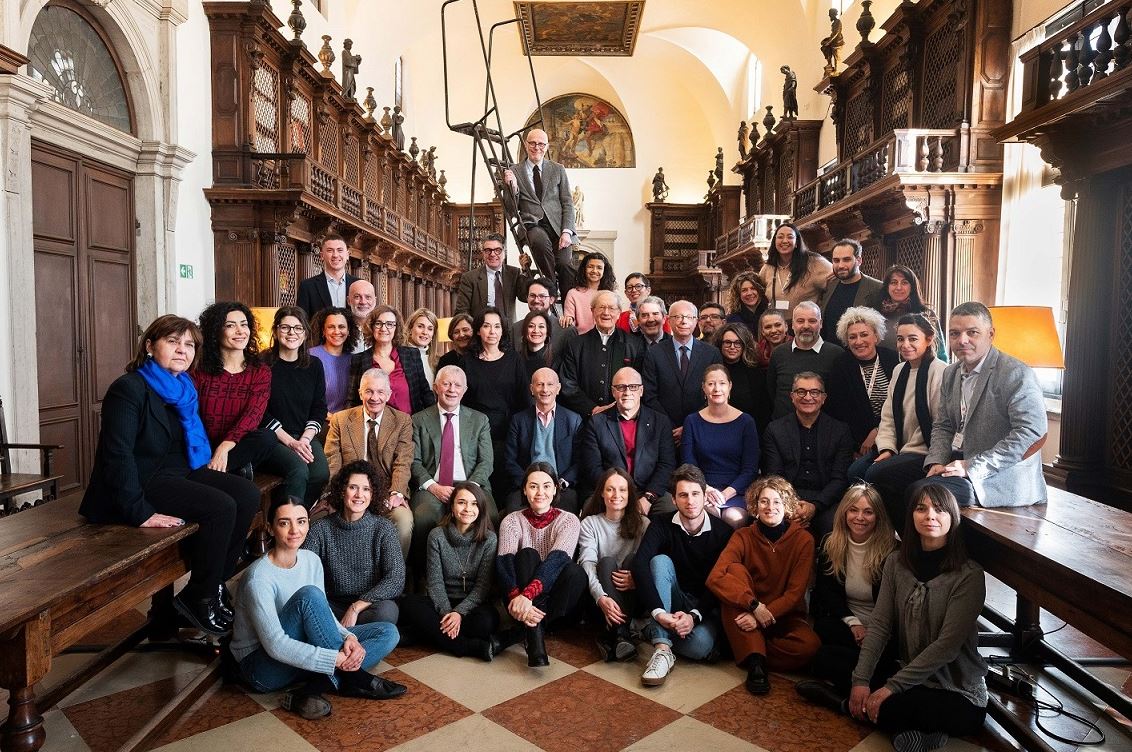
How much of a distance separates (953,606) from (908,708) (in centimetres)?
41

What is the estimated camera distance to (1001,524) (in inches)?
113

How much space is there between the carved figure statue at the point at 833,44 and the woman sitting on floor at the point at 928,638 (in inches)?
444

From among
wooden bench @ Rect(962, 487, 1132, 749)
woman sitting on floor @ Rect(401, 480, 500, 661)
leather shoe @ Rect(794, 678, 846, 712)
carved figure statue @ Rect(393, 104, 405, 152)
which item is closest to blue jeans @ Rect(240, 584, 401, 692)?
woman sitting on floor @ Rect(401, 480, 500, 661)

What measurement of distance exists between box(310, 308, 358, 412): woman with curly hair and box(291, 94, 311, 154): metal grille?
7058 millimetres

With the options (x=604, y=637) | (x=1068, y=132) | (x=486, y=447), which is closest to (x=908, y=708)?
(x=604, y=637)

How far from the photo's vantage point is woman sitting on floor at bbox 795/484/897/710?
3.23m

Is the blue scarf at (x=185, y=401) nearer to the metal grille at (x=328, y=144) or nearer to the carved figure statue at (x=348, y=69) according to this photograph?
the metal grille at (x=328, y=144)

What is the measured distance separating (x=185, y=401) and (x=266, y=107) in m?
7.90

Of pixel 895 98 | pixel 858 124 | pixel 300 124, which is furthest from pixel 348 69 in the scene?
pixel 895 98

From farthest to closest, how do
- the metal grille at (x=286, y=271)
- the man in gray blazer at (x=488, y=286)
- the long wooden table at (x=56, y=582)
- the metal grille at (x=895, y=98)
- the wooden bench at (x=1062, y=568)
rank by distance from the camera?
1. the metal grille at (x=895, y=98)
2. the metal grille at (x=286, y=271)
3. the man in gray blazer at (x=488, y=286)
4. the wooden bench at (x=1062, y=568)
5. the long wooden table at (x=56, y=582)

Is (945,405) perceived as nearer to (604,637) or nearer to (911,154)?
(604,637)

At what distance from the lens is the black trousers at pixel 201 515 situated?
10.0 ft

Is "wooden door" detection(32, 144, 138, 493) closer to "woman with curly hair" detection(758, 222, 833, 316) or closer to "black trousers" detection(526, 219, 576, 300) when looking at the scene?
"black trousers" detection(526, 219, 576, 300)

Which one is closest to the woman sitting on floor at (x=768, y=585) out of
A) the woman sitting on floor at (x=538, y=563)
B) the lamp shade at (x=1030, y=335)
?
the woman sitting on floor at (x=538, y=563)
